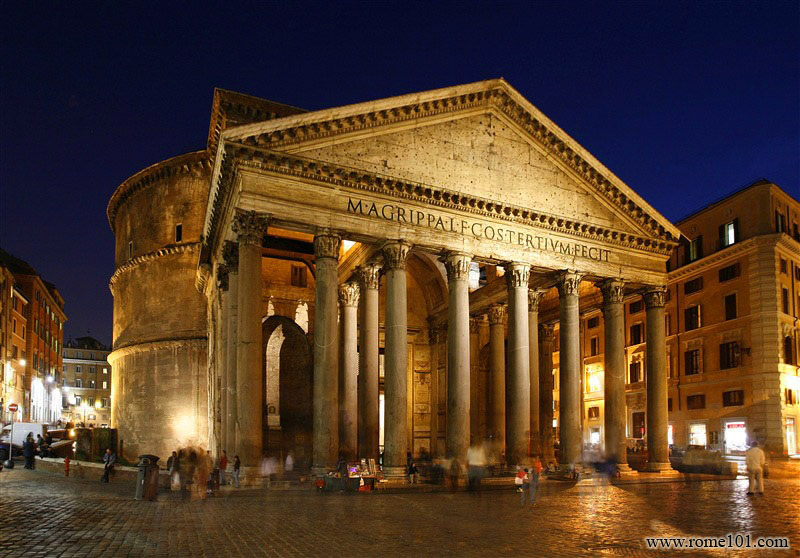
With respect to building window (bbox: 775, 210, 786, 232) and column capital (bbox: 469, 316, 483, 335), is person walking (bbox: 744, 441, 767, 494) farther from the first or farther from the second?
building window (bbox: 775, 210, 786, 232)

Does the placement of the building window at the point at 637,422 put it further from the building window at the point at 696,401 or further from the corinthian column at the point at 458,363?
the corinthian column at the point at 458,363

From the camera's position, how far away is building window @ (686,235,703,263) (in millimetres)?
41188

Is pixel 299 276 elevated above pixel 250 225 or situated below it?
below

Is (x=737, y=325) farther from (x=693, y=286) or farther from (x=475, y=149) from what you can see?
(x=475, y=149)

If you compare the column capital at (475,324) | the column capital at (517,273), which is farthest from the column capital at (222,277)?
the column capital at (475,324)

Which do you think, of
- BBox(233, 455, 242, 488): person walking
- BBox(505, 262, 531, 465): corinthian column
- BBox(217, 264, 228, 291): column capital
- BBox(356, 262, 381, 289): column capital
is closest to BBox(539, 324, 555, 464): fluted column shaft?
BBox(505, 262, 531, 465): corinthian column

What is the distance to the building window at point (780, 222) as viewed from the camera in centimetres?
3722

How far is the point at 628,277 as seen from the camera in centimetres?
2709

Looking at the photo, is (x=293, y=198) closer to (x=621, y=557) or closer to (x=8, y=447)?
(x=621, y=557)

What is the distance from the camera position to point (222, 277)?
24703 mm

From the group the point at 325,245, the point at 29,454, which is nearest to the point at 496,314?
the point at 325,245

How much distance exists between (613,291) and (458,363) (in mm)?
7823

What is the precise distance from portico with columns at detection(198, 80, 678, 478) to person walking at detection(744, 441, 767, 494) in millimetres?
6473

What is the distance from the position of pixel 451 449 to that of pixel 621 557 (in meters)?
12.1
